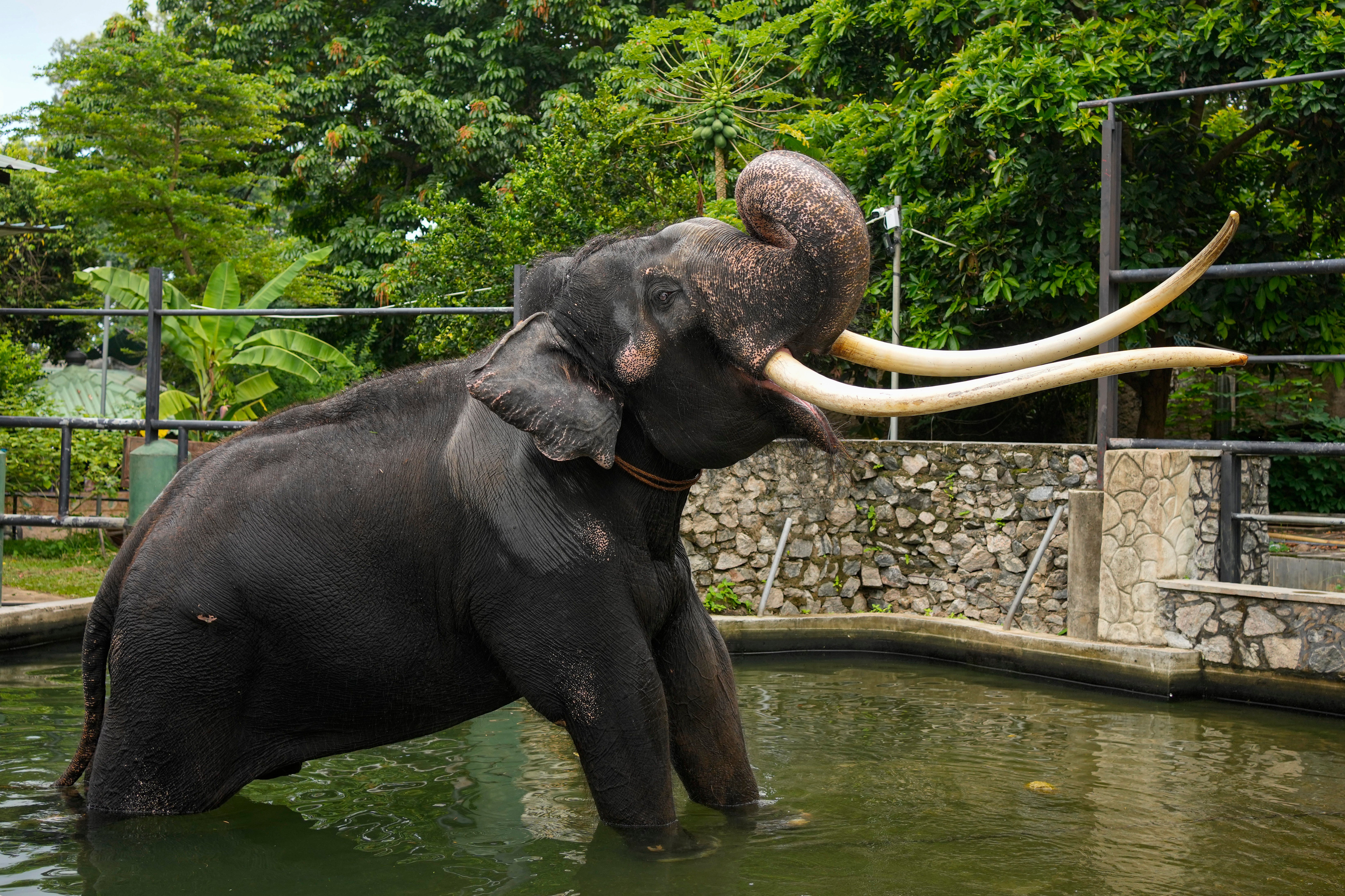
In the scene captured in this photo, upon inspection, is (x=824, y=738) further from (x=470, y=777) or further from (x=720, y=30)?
(x=720, y=30)

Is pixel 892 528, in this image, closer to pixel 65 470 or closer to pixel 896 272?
pixel 896 272

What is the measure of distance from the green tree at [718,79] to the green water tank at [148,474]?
659cm

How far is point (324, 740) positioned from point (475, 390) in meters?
1.11

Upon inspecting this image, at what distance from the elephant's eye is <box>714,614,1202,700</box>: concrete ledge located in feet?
10.9

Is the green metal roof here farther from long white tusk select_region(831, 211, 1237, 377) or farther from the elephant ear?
long white tusk select_region(831, 211, 1237, 377)

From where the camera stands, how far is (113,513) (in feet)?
45.6

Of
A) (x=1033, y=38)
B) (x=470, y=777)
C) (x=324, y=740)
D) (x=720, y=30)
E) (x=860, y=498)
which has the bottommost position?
(x=470, y=777)

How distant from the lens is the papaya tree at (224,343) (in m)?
13.8

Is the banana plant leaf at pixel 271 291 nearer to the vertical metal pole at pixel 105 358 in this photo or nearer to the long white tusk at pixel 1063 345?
the vertical metal pole at pixel 105 358

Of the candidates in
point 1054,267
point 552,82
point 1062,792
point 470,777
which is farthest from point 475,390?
point 552,82

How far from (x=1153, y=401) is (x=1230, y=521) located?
424 centimetres

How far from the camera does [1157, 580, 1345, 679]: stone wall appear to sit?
20.7 ft

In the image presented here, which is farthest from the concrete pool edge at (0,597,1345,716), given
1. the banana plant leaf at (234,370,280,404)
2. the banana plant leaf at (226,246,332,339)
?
the banana plant leaf at (226,246,332,339)

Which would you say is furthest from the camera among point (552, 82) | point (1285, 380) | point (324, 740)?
point (552, 82)
